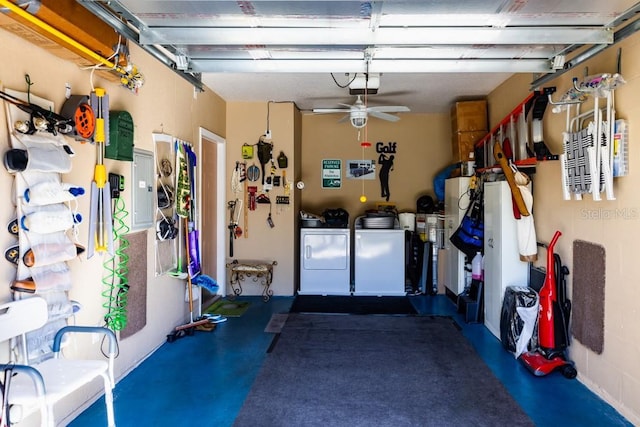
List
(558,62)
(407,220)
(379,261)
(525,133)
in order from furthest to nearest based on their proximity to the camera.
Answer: (407,220) < (379,261) < (525,133) < (558,62)

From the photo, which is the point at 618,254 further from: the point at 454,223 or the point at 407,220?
the point at 407,220

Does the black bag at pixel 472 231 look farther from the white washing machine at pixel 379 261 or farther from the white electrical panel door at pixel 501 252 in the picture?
the white washing machine at pixel 379 261

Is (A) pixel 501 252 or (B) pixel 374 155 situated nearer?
(A) pixel 501 252

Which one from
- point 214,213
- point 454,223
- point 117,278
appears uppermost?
point 214,213

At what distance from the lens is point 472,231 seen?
463 centimetres

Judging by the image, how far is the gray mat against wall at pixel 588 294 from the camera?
112 inches

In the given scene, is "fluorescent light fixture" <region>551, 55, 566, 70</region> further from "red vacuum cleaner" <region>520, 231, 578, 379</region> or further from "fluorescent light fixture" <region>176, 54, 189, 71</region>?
"fluorescent light fixture" <region>176, 54, 189, 71</region>

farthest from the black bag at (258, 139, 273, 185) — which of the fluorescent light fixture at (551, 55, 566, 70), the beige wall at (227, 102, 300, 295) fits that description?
the fluorescent light fixture at (551, 55, 566, 70)

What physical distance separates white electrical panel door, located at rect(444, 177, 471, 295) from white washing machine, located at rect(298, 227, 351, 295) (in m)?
1.33

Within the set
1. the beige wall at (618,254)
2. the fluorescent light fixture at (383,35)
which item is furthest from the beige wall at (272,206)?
the beige wall at (618,254)

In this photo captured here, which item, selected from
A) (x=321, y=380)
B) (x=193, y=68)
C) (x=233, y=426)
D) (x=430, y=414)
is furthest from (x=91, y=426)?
(x=193, y=68)

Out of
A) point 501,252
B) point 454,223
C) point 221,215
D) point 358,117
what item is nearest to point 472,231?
point 454,223

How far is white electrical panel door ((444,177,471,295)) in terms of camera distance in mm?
5020

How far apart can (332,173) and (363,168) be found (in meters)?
0.49
